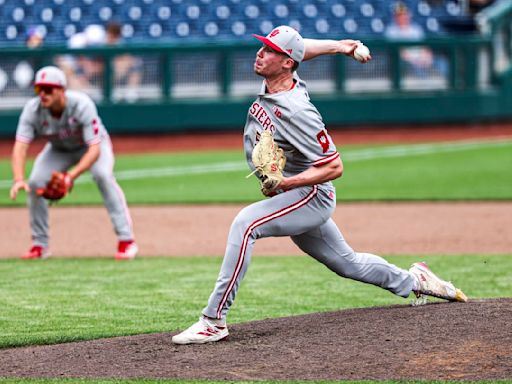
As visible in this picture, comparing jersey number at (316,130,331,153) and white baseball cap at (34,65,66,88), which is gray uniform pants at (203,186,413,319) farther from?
white baseball cap at (34,65,66,88)

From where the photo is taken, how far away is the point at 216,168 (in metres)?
16.5

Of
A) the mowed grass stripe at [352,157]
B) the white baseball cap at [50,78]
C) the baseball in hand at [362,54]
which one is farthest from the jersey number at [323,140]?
the mowed grass stripe at [352,157]

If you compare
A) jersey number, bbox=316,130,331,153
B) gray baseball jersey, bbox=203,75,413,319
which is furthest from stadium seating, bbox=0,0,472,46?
jersey number, bbox=316,130,331,153

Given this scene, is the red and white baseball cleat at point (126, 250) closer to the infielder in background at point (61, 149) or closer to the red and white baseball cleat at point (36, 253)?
the infielder in background at point (61, 149)

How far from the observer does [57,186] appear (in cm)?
886

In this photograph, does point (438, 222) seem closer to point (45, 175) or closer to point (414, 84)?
point (45, 175)

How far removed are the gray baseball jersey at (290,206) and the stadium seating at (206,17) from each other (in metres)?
15.1

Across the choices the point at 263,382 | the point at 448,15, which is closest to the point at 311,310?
the point at 263,382

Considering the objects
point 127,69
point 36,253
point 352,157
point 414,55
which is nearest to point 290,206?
point 36,253

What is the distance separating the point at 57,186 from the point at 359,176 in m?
7.04

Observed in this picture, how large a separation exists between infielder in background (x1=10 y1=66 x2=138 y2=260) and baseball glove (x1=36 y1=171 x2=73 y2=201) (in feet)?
0.06

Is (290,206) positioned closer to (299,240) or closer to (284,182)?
(284,182)

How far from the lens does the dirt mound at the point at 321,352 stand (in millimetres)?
5051

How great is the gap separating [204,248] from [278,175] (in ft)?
15.4
